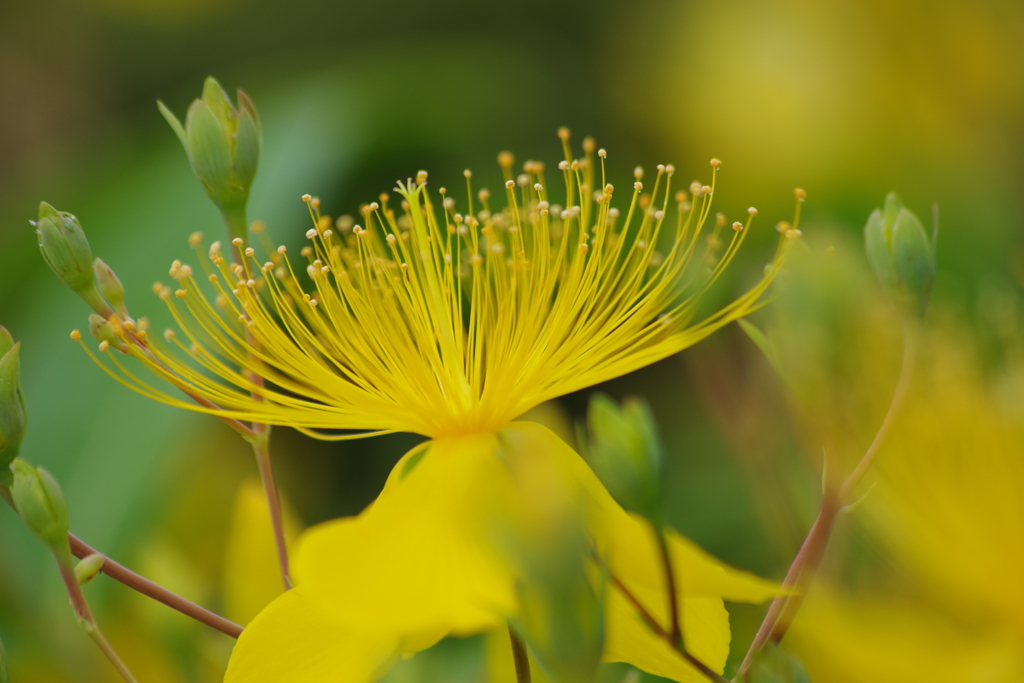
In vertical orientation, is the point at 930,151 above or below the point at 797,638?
above

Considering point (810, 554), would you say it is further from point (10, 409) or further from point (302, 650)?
point (10, 409)

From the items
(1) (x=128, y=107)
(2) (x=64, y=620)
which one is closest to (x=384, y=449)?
(2) (x=64, y=620)

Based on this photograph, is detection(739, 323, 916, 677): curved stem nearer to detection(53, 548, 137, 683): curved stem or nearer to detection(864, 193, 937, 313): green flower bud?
detection(864, 193, 937, 313): green flower bud

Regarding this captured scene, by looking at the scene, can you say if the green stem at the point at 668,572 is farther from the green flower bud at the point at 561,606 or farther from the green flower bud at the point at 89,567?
the green flower bud at the point at 89,567

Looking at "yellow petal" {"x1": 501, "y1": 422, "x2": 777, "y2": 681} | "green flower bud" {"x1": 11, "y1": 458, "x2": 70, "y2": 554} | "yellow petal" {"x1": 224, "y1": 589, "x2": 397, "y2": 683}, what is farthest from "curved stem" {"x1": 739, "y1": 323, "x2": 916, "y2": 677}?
"green flower bud" {"x1": 11, "y1": 458, "x2": 70, "y2": 554}

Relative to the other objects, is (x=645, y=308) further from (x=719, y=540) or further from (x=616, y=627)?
(x=719, y=540)

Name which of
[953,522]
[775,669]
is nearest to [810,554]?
[775,669]

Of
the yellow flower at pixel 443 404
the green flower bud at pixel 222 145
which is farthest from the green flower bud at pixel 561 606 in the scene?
the green flower bud at pixel 222 145
